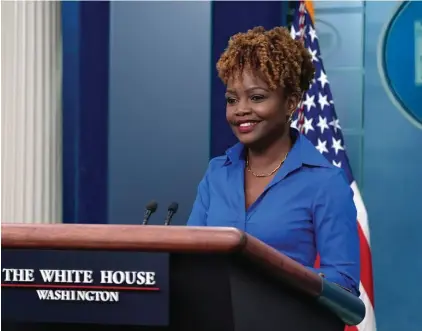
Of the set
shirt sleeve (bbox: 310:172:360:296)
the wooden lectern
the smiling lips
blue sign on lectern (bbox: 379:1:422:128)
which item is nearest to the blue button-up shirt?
shirt sleeve (bbox: 310:172:360:296)

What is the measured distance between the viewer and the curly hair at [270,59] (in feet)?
5.75

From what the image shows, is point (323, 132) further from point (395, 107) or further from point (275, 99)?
point (275, 99)

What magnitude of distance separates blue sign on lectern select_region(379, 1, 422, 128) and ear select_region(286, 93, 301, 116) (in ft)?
6.18

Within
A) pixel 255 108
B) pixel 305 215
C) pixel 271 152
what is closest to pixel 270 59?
pixel 255 108

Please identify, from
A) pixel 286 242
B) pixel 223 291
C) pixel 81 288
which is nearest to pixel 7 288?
pixel 81 288

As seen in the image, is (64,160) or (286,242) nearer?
(286,242)

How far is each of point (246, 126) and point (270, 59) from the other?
0.15 m

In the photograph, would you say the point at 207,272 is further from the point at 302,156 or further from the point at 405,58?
the point at 405,58

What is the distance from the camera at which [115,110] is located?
390 cm

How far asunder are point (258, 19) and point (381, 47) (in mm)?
551

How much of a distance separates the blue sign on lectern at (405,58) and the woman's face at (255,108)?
1916mm

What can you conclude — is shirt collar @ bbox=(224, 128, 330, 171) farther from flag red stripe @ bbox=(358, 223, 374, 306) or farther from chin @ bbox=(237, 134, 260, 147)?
flag red stripe @ bbox=(358, 223, 374, 306)

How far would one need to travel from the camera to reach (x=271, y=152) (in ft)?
6.01

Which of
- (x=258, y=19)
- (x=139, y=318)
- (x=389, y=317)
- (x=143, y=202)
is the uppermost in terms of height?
(x=258, y=19)
